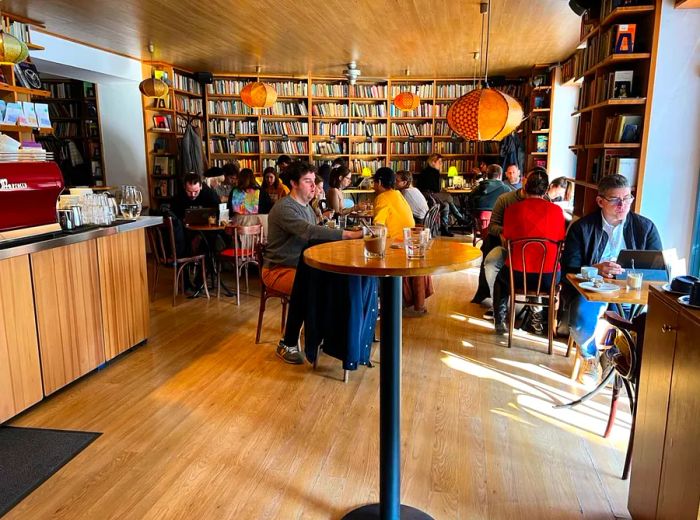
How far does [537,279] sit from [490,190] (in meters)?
3.05

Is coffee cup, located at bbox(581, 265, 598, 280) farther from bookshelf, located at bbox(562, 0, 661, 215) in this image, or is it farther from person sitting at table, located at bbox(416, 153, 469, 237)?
person sitting at table, located at bbox(416, 153, 469, 237)

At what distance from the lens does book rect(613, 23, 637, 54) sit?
3.75m

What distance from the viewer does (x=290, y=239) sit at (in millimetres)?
3758

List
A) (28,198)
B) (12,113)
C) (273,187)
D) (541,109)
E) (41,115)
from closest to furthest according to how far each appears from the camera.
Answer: (28,198)
(12,113)
(41,115)
(273,187)
(541,109)

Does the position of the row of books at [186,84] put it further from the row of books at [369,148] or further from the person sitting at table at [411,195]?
the person sitting at table at [411,195]

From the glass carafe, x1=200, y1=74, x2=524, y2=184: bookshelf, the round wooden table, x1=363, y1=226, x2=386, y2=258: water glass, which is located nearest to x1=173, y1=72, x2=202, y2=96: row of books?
x1=200, y1=74, x2=524, y2=184: bookshelf

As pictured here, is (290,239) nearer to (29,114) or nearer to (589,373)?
(589,373)

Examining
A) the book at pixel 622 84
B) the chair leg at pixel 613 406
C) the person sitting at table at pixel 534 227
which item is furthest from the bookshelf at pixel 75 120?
the chair leg at pixel 613 406

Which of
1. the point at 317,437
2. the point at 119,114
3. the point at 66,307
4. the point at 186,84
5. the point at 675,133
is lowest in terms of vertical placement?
the point at 317,437

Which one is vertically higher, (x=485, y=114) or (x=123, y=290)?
(x=485, y=114)

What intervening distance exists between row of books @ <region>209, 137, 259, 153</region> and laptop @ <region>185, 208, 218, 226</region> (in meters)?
4.47

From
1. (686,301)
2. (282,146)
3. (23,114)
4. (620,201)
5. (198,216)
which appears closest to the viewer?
(686,301)

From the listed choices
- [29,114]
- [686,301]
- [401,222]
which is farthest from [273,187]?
[686,301]

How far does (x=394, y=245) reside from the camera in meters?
2.60
